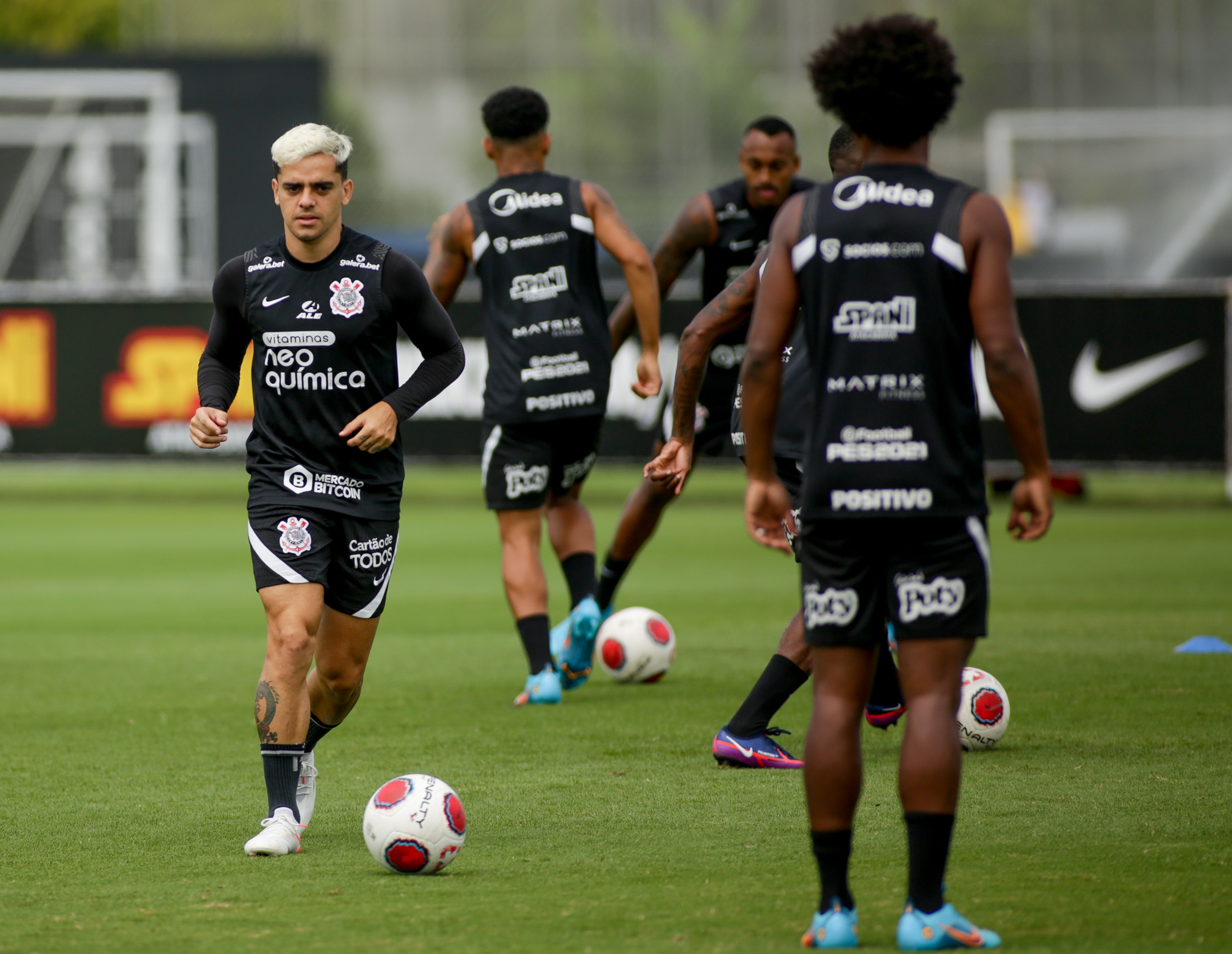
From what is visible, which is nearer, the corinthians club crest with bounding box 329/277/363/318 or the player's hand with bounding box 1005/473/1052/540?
the player's hand with bounding box 1005/473/1052/540

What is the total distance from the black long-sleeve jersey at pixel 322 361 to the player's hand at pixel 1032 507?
7.10 feet

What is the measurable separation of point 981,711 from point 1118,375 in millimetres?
12809

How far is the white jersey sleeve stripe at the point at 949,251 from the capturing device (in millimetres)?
4254

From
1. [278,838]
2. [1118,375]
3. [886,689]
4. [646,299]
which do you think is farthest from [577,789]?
[1118,375]

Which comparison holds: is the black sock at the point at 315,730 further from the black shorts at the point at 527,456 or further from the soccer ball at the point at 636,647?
the soccer ball at the point at 636,647

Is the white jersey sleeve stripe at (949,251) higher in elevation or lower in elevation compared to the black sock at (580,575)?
higher

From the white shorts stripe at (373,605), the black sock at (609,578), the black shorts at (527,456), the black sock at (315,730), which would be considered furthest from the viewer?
the black sock at (609,578)

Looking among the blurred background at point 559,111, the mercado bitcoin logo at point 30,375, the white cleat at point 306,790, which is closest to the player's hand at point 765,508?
the white cleat at point 306,790

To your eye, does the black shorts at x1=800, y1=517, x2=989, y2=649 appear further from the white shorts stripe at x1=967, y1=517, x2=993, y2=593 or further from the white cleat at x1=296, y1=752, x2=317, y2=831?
the white cleat at x1=296, y1=752, x2=317, y2=831

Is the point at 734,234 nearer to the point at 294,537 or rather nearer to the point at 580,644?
the point at 580,644

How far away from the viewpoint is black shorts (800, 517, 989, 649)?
14.2 ft

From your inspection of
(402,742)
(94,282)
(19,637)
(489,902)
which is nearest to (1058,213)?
(94,282)

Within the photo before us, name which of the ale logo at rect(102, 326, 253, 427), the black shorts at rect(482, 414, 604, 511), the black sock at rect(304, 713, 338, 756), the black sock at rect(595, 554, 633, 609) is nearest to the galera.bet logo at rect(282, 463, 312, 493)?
the black sock at rect(304, 713, 338, 756)

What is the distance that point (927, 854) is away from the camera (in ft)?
14.0
